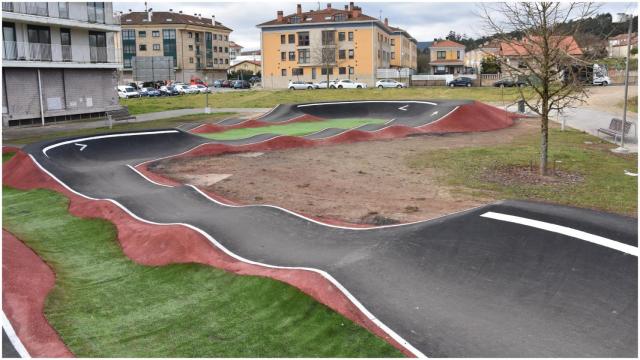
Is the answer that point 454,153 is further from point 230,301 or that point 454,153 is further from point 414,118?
point 230,301

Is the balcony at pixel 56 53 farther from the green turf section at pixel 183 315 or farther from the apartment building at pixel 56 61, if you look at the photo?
the green turf section at pixel 183 315

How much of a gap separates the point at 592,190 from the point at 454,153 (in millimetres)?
A: 7871

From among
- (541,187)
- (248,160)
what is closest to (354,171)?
(248,160)

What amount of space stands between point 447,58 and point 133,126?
278 feet

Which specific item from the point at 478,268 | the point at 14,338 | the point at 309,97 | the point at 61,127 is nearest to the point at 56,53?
the point at 61,127

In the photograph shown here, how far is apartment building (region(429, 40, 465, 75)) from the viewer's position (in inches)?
4230

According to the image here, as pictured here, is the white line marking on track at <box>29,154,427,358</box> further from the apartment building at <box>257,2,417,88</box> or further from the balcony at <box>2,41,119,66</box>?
the apartment building at <box>257,2,417,88</box>

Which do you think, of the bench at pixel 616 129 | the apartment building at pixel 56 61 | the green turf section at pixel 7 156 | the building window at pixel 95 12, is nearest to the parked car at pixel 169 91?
the apartment building at pixel 56 61

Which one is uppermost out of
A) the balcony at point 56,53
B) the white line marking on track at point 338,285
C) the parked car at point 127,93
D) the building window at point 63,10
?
the building window at point 63,10

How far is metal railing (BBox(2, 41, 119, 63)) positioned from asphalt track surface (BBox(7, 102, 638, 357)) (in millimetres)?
25909

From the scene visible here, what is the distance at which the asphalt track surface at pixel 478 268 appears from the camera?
710 cm

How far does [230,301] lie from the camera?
28.3 feet

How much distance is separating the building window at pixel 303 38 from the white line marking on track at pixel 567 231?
7872 centimetres

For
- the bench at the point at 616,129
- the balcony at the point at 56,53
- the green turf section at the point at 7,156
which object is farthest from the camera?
the balcony at the point at 56,53
